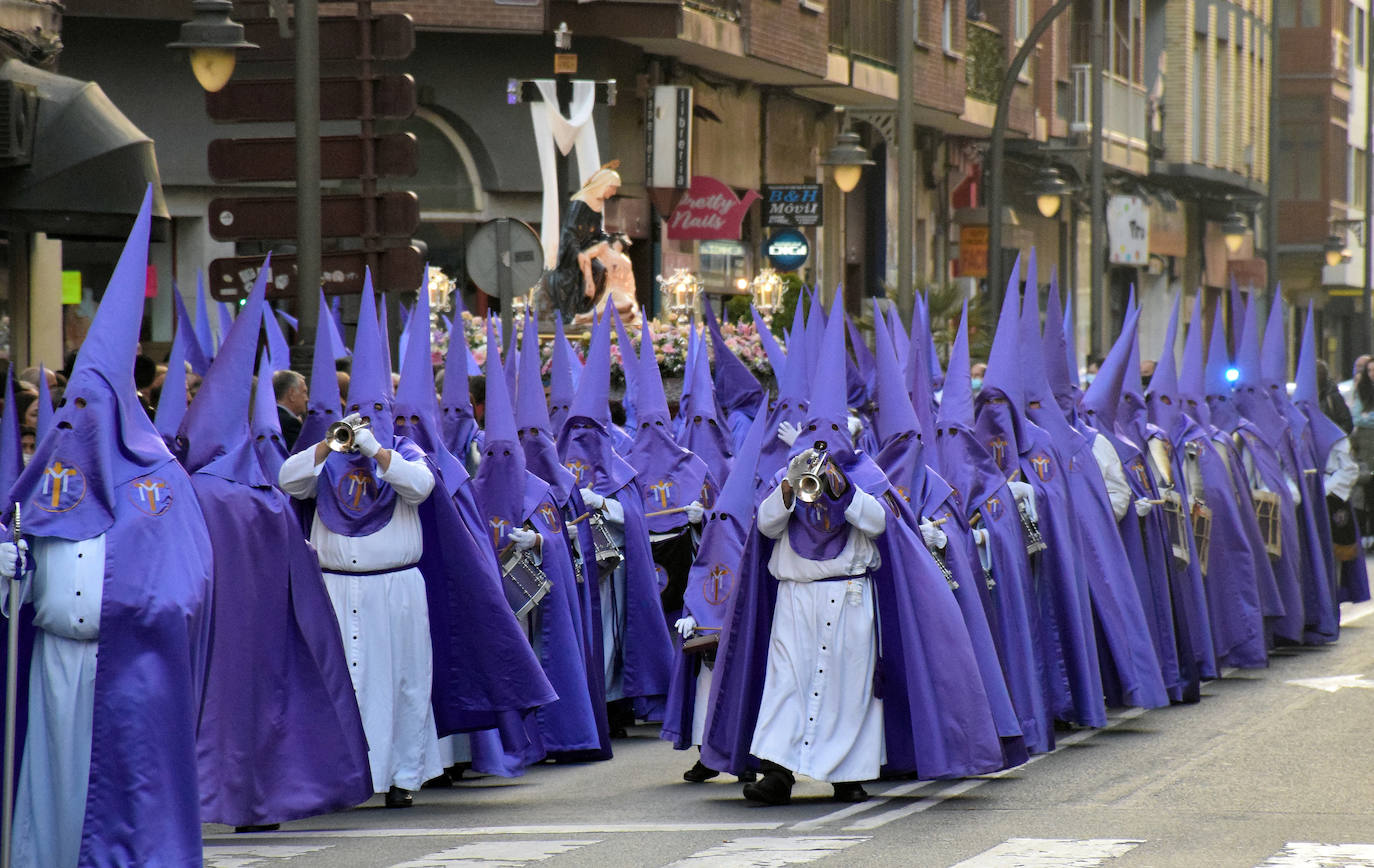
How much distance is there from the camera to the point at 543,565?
12.5m

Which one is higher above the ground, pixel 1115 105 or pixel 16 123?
pixel 1115 105

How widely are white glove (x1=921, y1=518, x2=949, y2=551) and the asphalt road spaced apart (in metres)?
1.03

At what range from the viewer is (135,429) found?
27.0 feet

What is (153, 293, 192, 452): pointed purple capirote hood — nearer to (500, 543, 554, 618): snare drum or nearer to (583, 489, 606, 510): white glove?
(500, 543, 554, 618): snare drum

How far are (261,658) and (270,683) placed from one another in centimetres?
10

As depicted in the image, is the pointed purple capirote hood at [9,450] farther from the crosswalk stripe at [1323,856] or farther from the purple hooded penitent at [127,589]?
the crosswalk stripe at [1323,856]

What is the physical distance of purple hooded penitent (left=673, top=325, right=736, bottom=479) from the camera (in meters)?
14.7

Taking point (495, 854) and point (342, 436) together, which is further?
point (342, 436)

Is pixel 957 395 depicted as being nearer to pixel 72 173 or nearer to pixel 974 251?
pixel 72 173

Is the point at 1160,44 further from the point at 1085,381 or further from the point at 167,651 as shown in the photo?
the point at 167,651

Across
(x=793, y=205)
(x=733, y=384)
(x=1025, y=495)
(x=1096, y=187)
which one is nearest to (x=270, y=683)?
(x=1025, y=495)

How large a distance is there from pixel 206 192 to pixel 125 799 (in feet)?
58.3

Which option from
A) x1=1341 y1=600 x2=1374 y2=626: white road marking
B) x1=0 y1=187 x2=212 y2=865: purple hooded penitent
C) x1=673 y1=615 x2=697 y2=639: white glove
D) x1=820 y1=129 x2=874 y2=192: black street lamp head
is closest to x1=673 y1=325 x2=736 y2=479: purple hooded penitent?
x1=673 y1=615 x2=697 y2=639: white glove

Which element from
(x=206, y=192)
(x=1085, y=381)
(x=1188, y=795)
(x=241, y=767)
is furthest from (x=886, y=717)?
(x=206, y=192)
